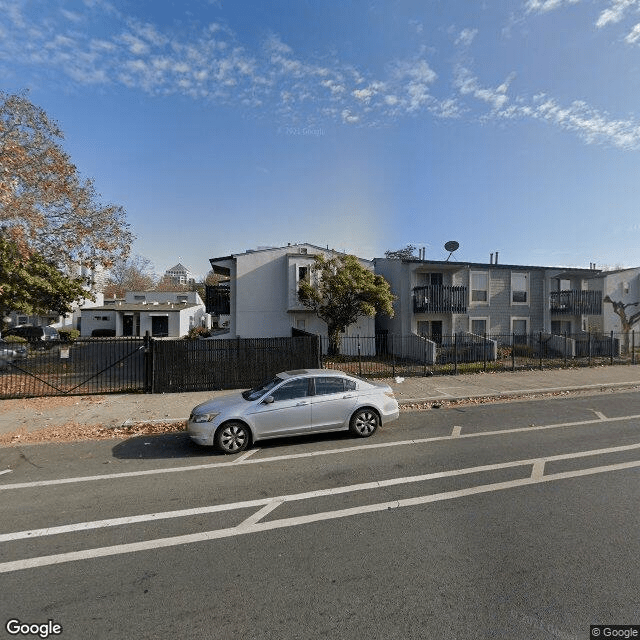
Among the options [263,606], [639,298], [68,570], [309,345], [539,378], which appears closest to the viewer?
[263,606]

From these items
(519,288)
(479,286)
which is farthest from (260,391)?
(519,288)

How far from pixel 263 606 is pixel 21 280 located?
20.5 meters

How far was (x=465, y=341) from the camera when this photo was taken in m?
21.2

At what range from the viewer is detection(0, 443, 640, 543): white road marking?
13.7 feet

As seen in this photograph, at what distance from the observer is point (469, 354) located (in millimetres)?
19531

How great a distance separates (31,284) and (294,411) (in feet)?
57.0

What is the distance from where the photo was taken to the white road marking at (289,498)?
418 centimetres

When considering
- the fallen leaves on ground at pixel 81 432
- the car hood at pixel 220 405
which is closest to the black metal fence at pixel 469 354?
the car hood at pixel 220 405

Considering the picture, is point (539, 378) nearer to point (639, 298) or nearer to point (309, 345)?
point (309, 345)

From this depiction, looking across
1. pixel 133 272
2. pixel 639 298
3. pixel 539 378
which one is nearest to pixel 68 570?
pixel 539 378

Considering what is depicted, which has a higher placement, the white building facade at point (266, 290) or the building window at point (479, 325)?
the white building facade at point (266, 290)

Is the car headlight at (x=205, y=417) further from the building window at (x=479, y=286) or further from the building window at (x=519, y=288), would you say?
the building window at (x=519, y=288)

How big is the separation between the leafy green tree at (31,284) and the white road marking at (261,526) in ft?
42.4

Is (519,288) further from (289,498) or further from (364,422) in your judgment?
(289,498)
